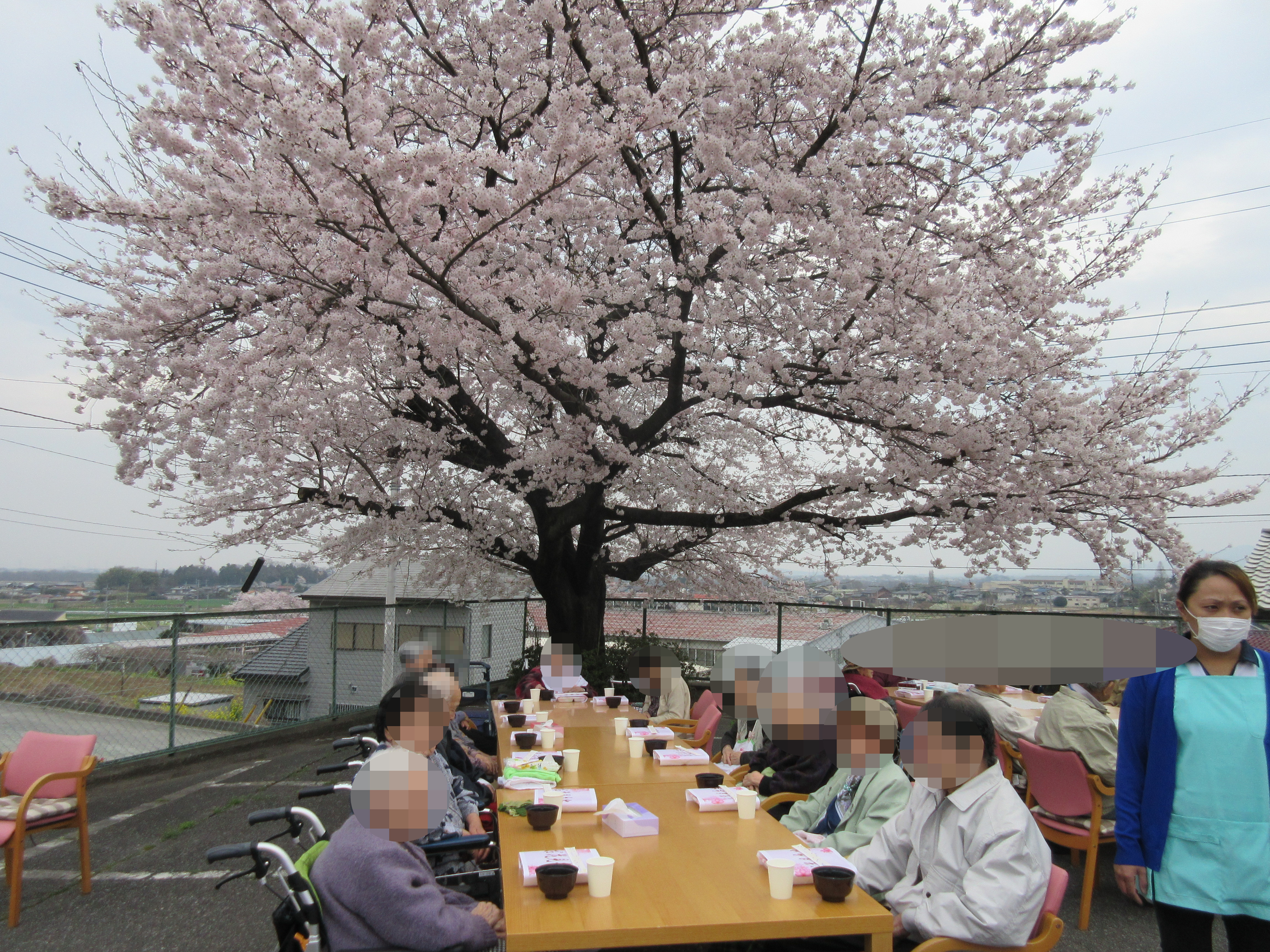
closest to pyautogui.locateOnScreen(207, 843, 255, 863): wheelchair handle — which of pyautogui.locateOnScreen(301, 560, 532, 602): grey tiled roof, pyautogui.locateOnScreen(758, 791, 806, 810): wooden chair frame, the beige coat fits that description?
pyautogui.locateOnScreen(758, 791, 806, 810): wooden chair frame

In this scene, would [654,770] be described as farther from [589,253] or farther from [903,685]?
[589,253]

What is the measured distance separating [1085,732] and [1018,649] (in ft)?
4.43

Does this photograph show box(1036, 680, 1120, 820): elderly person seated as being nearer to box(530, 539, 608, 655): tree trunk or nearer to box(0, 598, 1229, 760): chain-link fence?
box(0, 598, 1229, 760): chain-link fence

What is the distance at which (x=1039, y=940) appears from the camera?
2.09 meters

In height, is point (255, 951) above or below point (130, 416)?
below

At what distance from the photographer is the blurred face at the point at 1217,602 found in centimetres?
215

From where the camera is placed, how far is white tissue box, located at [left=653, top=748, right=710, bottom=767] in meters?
3.90

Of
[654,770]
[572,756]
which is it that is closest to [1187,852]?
[654,770]

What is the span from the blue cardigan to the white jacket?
0.96ft

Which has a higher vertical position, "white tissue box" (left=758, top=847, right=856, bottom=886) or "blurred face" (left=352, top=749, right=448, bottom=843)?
"blurred face" (left=352, top=749, right=448, bottom=843)

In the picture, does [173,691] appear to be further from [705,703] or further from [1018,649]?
[1018,649]

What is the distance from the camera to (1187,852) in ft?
6.93

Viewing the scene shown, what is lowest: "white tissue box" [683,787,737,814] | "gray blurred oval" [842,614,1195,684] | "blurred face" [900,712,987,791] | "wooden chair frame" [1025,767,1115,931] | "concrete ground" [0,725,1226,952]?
"concrete ground" [0,725,1226,952]

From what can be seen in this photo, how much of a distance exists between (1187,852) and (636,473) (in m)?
7.54
